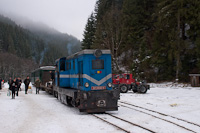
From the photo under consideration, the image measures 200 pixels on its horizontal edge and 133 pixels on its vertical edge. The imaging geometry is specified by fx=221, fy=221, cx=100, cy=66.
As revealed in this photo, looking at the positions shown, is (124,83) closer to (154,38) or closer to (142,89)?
(142,89)

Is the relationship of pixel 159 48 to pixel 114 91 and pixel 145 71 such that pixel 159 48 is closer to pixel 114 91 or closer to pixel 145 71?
pixel 145 71

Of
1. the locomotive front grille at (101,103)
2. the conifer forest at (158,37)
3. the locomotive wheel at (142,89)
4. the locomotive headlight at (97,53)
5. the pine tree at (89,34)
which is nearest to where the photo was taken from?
the locomotive front grille at (101,103)

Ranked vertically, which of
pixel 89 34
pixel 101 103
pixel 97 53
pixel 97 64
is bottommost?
pixel 101 103

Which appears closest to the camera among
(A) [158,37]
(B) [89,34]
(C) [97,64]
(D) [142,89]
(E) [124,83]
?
(C) [97,64]

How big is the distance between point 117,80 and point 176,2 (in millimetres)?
12987

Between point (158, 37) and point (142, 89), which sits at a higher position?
point (158, 37)

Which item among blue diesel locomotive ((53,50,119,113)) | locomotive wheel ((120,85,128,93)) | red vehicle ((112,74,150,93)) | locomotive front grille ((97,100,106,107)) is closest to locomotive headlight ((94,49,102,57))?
blue diesel locomotive ((53,50,119,113))

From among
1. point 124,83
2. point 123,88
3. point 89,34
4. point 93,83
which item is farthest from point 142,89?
point 89,34

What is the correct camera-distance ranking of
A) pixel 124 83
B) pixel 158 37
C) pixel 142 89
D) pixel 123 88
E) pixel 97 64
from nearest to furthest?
1. pixel 97 64
2. pixel 142 89
3. pixel 123 88
4. pixel 124 83
5. pixel 158 37

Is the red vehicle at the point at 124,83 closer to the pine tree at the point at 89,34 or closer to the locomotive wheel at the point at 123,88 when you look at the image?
the locomotive wheel at the point at 123,88

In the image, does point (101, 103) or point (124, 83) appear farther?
point (124, 83)

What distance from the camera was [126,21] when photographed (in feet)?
126

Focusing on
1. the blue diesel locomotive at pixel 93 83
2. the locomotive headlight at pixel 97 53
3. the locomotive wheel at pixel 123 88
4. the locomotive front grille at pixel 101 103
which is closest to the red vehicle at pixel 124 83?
the locomotive wheel at pixel 123 88

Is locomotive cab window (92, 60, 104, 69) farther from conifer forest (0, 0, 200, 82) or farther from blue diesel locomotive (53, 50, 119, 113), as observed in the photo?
conifer forest (0, 0, 200, 82)
